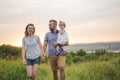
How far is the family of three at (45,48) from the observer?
1141 cm

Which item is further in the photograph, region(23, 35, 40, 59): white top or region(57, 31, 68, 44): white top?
region(57, 31, 68, 44): white top

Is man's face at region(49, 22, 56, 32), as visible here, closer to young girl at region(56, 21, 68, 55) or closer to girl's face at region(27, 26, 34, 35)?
young girl at region(56, 21, 68, 55)

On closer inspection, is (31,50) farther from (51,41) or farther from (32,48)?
(51,41)

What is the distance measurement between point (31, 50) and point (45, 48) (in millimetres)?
918

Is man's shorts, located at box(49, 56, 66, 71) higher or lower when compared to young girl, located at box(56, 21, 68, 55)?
lower

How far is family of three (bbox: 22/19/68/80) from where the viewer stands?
11.4m

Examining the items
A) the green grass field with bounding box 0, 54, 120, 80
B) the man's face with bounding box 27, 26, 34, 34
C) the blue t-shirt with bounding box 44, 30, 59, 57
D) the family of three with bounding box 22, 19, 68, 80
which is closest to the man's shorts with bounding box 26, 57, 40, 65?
the family of three with bounding box 22, 19, 68, 80

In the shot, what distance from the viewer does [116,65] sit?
1588 cm

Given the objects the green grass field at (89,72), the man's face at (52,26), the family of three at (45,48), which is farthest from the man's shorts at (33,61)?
the green grass field at (89,72)

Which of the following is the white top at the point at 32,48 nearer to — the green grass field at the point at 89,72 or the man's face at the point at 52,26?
the man's face at the point at 52,26

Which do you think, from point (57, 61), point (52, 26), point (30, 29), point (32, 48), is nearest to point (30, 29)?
point (30, 29)

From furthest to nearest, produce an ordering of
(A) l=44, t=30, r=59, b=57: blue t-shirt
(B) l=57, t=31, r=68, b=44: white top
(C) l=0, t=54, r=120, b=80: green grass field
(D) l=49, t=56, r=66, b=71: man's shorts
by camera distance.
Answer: (C) l=0, t=54, r=120, b=80: green grass field → (A) l=44, t=30, r=59, b=57: blue t-shirt → (B) l=57, t=31, r=68, b=44: white top → (D) l=49, t=56, r=66, b=71: man's shorts

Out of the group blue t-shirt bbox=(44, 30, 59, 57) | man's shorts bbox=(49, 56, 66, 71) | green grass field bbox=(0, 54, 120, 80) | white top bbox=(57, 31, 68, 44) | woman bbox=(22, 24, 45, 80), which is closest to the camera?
woman bbox=(22, 24, 45, 80)

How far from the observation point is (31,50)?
452 inches
